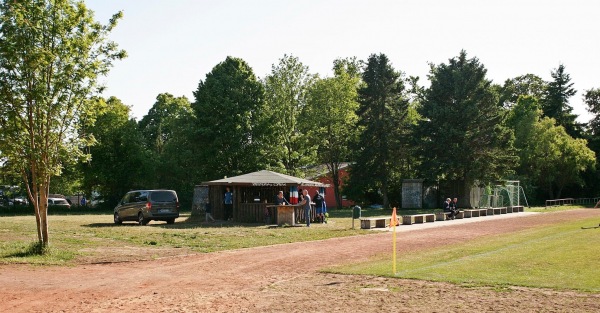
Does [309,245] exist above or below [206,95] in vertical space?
below

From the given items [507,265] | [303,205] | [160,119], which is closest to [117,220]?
[303,205]

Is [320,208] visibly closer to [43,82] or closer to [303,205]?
[303,205]

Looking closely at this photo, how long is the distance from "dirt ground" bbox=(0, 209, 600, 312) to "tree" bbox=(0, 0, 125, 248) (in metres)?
3.26

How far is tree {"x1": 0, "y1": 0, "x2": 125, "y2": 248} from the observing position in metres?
16.0

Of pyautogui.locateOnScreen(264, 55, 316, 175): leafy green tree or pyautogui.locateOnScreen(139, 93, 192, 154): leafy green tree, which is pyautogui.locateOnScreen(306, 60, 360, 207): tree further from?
pyautogui.locateOnScreen(139, 93, 192, 154): leafy green tree

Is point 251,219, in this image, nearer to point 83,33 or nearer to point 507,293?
point 83,33

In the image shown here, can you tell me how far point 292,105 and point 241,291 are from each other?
157ft

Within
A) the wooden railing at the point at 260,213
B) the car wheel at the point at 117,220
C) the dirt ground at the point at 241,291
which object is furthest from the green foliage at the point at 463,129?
the dirt ground at the point at 241,291

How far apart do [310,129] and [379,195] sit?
9975 mm

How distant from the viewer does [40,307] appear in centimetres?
976

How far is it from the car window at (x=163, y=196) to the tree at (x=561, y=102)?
58717mm

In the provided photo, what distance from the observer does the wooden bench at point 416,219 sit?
31016 mm

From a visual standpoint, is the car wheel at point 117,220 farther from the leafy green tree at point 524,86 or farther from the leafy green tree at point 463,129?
the leafy green tree at point 524,86

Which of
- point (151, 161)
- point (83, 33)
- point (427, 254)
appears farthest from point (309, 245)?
point (151, 161)
